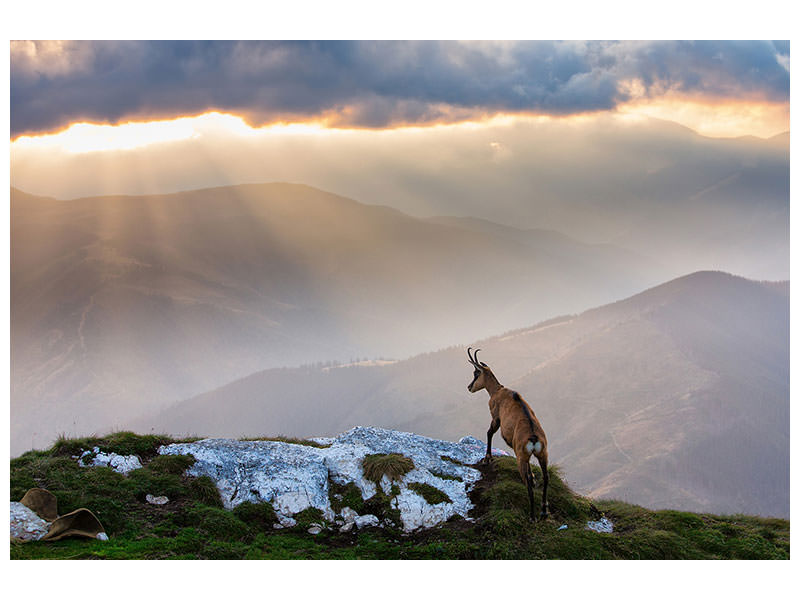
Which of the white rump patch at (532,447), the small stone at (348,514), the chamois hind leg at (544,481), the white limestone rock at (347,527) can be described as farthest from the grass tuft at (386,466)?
the chamois hind leg at (544,481)

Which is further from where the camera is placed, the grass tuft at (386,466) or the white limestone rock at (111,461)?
the white limestone rock at (111,461)

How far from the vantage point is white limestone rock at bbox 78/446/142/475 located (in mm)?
14891

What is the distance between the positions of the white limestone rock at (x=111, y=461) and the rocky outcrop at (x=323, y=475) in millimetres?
812

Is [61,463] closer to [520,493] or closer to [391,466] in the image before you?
[391,466]

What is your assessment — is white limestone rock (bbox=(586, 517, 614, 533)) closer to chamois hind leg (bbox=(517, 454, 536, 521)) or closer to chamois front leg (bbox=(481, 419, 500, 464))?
chamois hind leg (bbox=(517, 454, 536, 521))

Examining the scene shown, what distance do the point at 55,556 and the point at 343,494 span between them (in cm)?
582

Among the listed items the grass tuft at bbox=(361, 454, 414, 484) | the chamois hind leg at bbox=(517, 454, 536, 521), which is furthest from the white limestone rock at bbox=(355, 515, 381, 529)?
the chamois hind leg at bbox=(517, 454, 536, 521)

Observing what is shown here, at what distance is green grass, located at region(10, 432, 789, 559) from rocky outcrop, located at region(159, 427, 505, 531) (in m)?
0.22

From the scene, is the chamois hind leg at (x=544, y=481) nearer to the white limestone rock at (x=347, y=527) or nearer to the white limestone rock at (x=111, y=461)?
the white limestone rock at (x=347, y=527)

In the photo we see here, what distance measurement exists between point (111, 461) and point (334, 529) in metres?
5.84

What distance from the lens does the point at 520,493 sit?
1432cm

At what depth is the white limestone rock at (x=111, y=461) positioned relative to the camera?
14891mm
